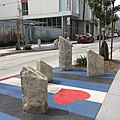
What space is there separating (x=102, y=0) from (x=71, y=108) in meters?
6.87

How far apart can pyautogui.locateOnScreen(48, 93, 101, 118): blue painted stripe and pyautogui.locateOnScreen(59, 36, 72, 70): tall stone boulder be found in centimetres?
381

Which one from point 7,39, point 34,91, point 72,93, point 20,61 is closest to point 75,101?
point 72,93

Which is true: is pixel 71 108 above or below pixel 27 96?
below

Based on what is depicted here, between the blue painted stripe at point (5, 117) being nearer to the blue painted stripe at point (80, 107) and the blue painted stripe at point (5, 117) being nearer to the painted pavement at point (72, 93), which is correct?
the painted pavement at point (72, 93)

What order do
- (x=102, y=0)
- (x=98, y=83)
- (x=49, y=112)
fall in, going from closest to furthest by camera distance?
(x=49, y=112)
(x=98, y=83)
(x=102, y=0)

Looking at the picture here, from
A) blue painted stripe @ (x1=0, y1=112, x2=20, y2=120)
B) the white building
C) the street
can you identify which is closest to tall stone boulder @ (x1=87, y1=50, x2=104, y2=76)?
the street

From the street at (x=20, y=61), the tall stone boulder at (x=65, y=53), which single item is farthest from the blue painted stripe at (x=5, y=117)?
the tall stone boulder at (x=65, y=53)

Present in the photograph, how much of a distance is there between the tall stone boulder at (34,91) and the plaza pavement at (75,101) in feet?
0.50

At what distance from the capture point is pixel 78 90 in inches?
244

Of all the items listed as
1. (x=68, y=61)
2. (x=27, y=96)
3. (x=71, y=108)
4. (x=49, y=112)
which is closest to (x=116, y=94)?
(x=71, y=108)

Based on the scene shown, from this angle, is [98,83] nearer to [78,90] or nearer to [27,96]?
[78,90]

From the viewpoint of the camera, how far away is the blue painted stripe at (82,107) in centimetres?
455

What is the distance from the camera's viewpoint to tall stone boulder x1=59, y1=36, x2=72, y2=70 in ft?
28.9

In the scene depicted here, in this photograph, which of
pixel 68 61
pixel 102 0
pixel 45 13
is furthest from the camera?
pixel 45 13
